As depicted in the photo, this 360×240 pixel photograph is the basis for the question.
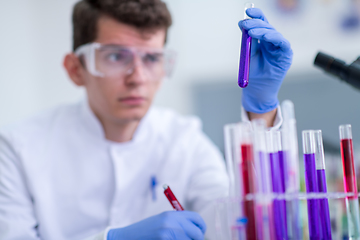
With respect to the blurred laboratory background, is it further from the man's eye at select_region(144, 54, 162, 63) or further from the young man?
the man's eye at select_region(144, 54, 162, 63)

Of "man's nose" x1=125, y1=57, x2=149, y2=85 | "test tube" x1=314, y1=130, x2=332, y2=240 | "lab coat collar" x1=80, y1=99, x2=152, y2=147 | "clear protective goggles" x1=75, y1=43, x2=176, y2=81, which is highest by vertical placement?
"clear protective goggles" x1=75, y1=43, x2=176, y2=81

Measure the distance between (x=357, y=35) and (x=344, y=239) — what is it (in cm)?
253

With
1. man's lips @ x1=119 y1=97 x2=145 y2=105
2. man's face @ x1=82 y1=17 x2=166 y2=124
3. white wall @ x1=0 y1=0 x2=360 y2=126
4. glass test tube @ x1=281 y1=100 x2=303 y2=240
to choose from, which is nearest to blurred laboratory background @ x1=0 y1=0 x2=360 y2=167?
white wall @ x1=0 y1=0 x2=360 y2=126

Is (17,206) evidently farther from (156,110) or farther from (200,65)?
(200,65)

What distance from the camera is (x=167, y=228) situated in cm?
90

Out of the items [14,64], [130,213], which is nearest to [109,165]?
[130,213]

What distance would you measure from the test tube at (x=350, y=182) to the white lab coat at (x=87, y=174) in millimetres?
619

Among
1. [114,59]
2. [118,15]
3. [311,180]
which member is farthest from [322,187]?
[118,15]

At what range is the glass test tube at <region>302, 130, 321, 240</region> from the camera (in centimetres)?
79

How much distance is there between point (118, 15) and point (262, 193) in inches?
42.6

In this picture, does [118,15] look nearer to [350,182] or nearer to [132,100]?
[132,100]

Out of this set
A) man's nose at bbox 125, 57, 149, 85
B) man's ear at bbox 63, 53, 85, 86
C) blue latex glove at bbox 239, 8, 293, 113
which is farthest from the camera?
man's ear at bbox 63, 53, 85, 86

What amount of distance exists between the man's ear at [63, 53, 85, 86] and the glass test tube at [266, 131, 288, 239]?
1.09 meters

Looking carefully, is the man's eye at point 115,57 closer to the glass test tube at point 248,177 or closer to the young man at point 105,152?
the young man at point 105,152
